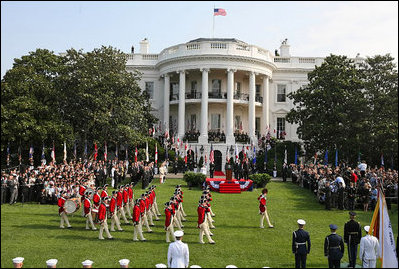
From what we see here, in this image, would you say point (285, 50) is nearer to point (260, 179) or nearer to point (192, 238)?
point (260, 179)

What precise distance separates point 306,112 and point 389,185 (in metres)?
15.3

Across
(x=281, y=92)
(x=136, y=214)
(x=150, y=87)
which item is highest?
(x=150, y=87)

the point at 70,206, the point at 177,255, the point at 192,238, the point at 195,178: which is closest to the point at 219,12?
the point at 195,178

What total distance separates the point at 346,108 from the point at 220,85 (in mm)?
15837

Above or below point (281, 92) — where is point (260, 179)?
below

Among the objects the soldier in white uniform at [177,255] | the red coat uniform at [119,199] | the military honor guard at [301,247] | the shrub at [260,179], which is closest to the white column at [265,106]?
the shrub at [260,179]

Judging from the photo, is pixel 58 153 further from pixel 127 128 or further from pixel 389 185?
pixel 389 185

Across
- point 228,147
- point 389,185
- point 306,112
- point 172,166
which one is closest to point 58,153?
point 172,166

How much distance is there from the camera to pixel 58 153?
3403 centimetres

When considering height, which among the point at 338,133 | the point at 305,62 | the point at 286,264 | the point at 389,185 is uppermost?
the point at 305,62

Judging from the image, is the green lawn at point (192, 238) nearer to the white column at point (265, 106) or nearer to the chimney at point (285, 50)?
the white column at point (265, 106)

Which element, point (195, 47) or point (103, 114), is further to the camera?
point (195, 47)

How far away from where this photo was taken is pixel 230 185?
26.8 meters

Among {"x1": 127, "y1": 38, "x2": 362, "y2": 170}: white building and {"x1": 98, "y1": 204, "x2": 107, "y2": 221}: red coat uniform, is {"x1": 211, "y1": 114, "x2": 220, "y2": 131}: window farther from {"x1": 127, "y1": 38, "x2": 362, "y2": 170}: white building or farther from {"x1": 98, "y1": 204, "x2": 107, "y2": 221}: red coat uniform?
{"x1": 98, "y1": 204, "x2": 107, "y2": 221}: red coat uniform
